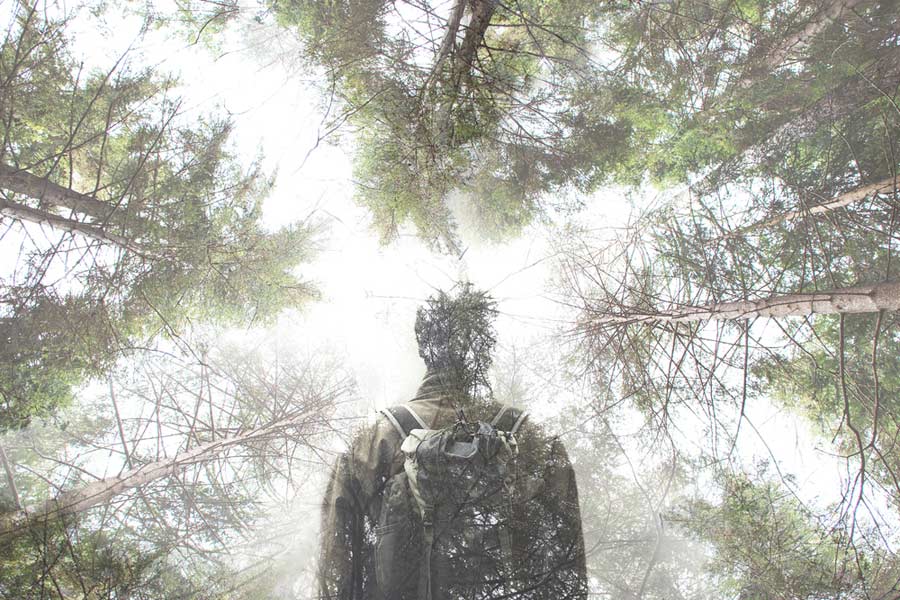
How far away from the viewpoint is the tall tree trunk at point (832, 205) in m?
3.12

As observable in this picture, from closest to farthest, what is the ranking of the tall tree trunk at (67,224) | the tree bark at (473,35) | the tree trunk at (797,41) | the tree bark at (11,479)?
the tree bark at (473,35) → the tree bark at (11,479) → the tall tree trunk at (67,224) → the tree trunk at (797,41)

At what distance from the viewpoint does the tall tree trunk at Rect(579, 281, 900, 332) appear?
87.8 inches

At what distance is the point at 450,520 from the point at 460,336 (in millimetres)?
1047

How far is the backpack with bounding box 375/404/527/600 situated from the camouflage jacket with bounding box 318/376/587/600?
2 centimetres

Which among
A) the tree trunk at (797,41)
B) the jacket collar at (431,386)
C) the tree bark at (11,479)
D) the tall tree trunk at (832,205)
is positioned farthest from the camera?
the tree trunk at (797,41)

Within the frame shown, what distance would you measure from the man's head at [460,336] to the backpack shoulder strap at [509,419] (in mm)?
190

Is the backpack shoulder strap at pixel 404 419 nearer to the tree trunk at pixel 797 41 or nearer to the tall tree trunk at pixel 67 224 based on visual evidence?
the tall tree trunk at pixel 67 224

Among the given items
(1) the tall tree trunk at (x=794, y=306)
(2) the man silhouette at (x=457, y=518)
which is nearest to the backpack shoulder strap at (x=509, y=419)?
(2) the man silhouette at (x=457, y=518)

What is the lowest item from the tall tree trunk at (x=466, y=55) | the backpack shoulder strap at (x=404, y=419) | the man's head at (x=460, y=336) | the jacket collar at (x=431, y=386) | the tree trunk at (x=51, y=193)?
the backpack shoulder strap at (x=404, y=419)

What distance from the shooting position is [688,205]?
156 inches

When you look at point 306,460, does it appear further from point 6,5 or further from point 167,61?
point 6,5

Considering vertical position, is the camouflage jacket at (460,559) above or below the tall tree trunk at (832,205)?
below

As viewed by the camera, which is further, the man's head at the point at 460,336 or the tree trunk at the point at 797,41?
the tree trunk at the point at 797,41

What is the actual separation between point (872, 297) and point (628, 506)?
1699mm
